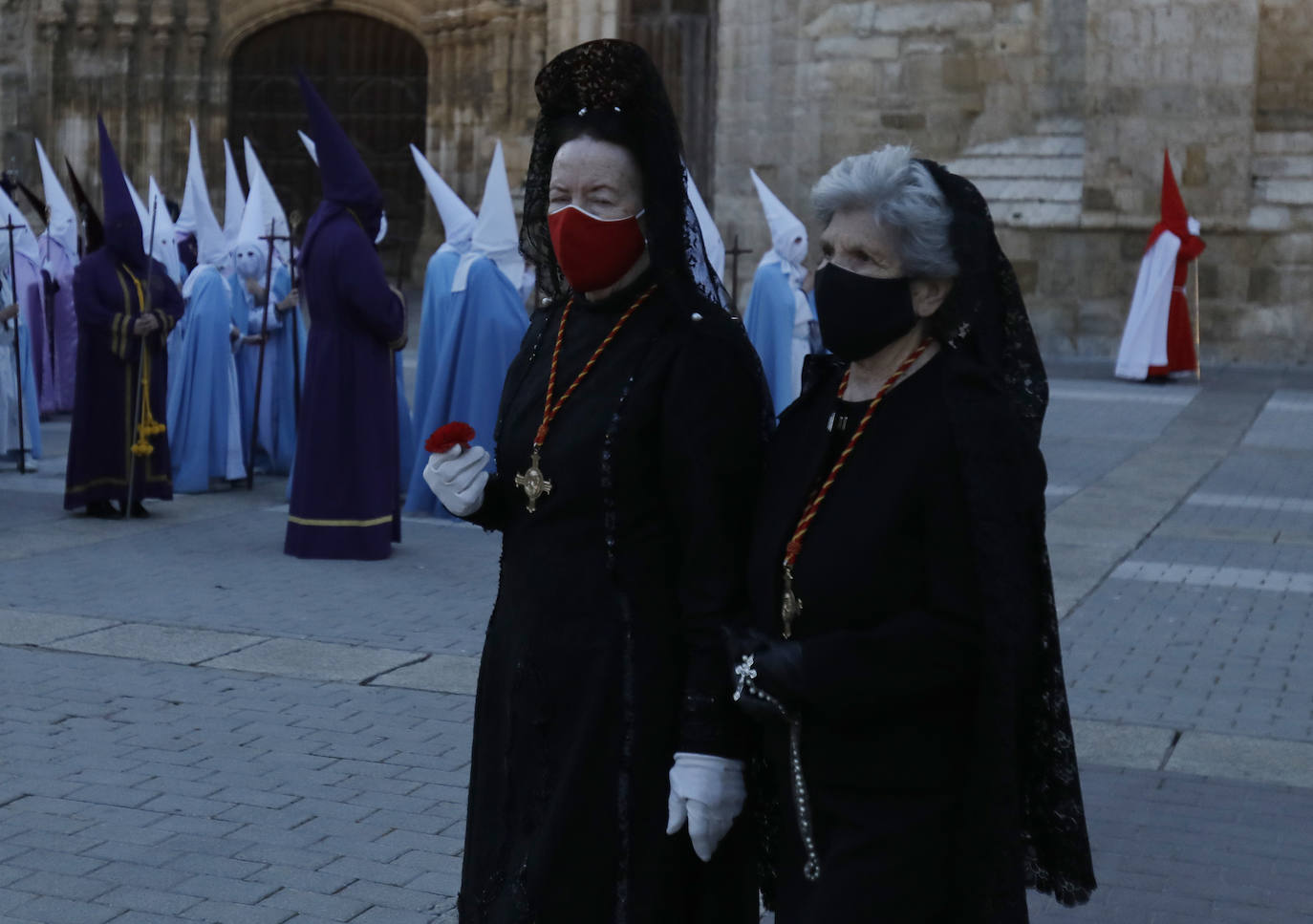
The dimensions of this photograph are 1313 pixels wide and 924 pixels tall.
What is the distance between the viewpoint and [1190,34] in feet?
65.1

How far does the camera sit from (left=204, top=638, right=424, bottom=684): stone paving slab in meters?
6.75

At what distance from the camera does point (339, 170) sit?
9242 millimetres

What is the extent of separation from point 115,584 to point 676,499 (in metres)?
6.08

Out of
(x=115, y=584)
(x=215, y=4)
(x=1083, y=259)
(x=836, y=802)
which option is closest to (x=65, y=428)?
(x=115, y=584)

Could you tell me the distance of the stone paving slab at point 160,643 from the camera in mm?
7012

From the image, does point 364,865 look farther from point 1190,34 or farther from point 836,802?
point 1190,34

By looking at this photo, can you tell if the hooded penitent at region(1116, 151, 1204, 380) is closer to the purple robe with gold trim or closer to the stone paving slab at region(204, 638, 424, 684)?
the purple robe with gold trim

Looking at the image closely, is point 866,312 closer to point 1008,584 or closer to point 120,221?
point 1008,584

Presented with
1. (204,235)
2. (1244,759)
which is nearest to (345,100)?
(204,235)

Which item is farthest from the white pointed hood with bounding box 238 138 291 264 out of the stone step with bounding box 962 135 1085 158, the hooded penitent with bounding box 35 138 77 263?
the stone step with bounding box 962 135 1085 158

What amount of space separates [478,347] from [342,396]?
1651 mm

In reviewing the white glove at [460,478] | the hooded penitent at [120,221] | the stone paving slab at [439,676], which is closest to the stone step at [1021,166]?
the hooded penitent at [120,221]

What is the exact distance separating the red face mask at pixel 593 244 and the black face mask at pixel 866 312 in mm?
493

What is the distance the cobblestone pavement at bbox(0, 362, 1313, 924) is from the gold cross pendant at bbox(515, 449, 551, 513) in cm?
159
